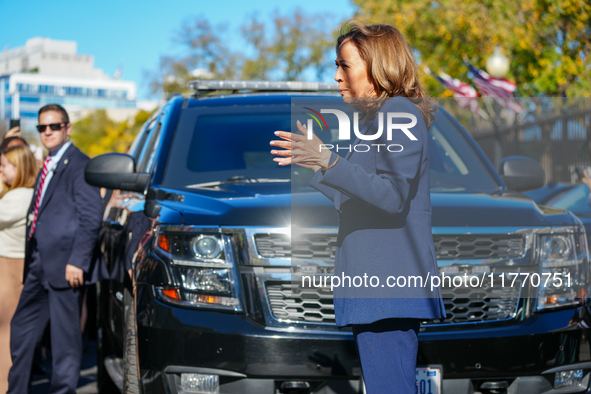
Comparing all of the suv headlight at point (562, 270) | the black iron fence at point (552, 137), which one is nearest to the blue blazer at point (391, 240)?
the suv headlight at point (562, 270)

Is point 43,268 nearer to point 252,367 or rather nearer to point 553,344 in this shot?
point 252,367

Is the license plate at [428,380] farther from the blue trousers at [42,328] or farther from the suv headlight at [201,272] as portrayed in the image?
the blue trousers at [42,328]

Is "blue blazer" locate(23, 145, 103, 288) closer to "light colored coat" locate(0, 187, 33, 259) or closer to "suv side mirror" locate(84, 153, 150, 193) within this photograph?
"light colored coat" locate(0, 187, 33, 259)

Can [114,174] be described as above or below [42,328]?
above

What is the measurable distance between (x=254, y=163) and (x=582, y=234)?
6.02ft

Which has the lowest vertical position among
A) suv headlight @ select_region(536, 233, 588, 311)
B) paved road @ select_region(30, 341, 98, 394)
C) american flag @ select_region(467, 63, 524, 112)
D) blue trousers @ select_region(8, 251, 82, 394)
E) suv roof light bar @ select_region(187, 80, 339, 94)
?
paved road @ select_region(30, 341, 98, 394)

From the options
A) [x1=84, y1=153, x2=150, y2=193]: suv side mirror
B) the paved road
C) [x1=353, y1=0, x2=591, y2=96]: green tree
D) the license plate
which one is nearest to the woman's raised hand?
the license plate

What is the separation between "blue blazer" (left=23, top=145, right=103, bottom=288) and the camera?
4715 millimetres

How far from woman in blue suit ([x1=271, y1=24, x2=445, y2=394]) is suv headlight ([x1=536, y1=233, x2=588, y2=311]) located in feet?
3.92

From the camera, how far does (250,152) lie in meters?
4.34

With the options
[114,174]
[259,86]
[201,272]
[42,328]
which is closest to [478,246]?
[201,272]

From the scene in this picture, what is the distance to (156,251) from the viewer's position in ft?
10.9

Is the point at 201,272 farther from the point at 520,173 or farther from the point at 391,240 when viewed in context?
the point at 520,173

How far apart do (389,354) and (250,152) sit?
2.26 metres
